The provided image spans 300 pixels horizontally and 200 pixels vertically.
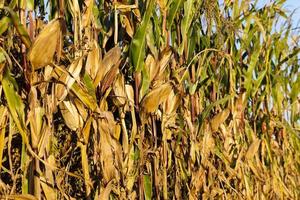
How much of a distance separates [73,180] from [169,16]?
538 millimetres

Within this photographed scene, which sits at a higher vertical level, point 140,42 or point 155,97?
point 140,42

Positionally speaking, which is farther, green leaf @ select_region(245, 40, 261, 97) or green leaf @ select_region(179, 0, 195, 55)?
green leaf @ select_region(245, 40, 261, 97)

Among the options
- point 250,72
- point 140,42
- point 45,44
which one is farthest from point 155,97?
point 250,72

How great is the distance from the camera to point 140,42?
1.34 m

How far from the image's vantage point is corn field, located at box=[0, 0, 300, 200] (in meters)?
1.09

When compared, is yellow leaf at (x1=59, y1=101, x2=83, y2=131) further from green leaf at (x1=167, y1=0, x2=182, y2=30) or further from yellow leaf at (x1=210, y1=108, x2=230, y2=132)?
yellow leaf at (x1=210, y1=108, x2=230, y2=132)

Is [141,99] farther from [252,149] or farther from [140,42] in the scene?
[252,149]

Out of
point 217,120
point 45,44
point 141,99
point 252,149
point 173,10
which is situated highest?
point 173,10

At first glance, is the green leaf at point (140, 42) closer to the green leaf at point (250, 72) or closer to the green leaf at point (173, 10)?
the green leaf at point (173, 10)

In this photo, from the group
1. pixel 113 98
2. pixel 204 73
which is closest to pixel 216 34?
pixel 204 73

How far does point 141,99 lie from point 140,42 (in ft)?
0.50

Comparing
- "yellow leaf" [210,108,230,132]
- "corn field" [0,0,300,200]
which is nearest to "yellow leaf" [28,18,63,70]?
"corn field" [0,0,300,200]

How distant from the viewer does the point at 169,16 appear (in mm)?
1523

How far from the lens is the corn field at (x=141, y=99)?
109cm
